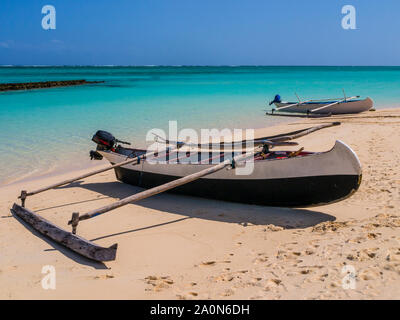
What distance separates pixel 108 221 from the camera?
19.4 ft

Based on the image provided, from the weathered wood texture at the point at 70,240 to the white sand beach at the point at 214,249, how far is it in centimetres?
10

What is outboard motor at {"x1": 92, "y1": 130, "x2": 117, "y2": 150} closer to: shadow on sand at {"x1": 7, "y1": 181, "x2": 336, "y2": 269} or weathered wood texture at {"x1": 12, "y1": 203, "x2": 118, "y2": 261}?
shadow on sand at {"x1": 7, "y1": 181, "x2": 336, "y2": 269}

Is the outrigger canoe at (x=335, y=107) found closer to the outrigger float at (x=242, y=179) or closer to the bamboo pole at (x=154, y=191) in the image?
the outrigger float at (x=242, y=179)

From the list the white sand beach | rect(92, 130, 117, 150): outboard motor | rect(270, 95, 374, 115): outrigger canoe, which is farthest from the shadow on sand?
rect(270, 95, 374, 115): outrigger canoe

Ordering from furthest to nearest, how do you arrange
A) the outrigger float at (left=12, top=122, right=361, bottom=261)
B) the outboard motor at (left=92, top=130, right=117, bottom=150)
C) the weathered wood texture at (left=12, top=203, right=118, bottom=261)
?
the outboard motor at (left=92, top=130, right=117, bottom=150)
the outrigger float at (left=12, top=122, right=361, bottom=261)
the weathered wood texture at (left=12, top=203, right=118, bottom=261)

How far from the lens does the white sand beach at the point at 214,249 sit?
3.62 m

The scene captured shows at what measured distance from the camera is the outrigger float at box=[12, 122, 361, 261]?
198 inches

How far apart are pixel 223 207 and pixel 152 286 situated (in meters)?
2.58

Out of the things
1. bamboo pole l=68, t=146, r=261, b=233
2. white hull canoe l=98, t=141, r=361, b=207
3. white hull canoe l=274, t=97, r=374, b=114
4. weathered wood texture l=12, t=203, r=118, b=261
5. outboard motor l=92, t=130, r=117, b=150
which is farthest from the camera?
white hull canoe l=274, t=97, r=374, b=114

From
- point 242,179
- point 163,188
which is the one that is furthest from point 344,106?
point 163,188

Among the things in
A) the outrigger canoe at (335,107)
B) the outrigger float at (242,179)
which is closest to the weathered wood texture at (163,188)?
the outrigger float at (242,179)

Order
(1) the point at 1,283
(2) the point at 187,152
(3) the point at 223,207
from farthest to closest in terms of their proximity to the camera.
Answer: (2) the point at 187,152 < (3) the point at 223,207 < (1) the point at 1,283
